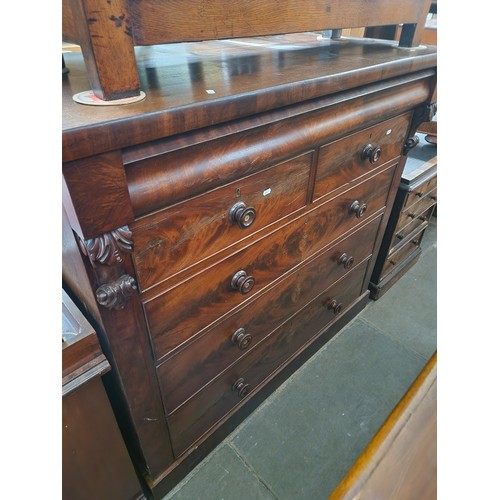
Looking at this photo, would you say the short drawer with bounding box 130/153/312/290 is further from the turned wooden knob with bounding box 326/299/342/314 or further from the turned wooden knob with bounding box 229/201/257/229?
the turned wooden knob with bounding box 326/299/342/314

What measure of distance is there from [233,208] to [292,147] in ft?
0.58

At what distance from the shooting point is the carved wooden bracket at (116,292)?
1.86ft

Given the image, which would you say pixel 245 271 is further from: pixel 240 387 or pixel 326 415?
pixel 326 415

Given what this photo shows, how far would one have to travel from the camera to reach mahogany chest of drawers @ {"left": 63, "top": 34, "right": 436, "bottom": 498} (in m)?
0.52

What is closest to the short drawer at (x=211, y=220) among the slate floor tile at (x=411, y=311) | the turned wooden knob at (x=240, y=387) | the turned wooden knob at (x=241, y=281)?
the turned wooden knob at (x=241, y=281)

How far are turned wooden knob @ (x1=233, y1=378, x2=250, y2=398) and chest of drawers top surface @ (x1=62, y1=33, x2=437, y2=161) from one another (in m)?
0.83

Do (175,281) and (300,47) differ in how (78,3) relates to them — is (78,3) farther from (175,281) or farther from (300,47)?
(300,47)

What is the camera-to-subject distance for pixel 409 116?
3.69ft

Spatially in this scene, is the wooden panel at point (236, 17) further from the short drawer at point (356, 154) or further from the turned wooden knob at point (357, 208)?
the turned wooden knob at point (357, 208)

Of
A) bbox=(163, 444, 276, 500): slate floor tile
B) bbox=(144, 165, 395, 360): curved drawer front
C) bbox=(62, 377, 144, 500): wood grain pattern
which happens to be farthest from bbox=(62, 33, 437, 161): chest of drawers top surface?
bbox=(163, 444, 276, 500): slate floor tile

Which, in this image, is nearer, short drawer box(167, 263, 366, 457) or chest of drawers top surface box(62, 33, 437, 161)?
chest of drawers top surface box(62, 33, 437, 161)

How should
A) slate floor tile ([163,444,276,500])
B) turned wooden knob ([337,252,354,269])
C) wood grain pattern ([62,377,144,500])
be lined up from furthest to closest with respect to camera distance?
turned wooden knob ([337,252,354,269])
slate floor tile ([163,444,276,500])
wood grain pattern ([62,377,144,500])

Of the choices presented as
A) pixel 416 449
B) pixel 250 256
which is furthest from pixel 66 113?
pixel 416 449

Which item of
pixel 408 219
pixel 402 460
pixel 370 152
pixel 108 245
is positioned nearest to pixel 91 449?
pixel 108 245
